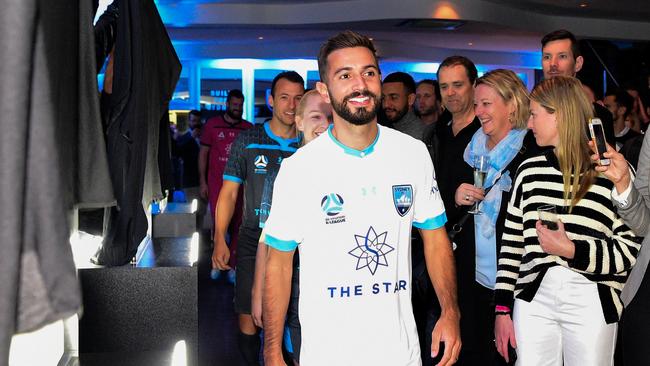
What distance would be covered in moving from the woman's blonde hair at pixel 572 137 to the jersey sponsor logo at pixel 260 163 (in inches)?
59.8

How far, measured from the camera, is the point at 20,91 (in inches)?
31.2

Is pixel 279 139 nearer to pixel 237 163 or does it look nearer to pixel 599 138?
pixel 237 163

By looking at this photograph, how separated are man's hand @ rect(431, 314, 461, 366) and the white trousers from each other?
0.59 meters

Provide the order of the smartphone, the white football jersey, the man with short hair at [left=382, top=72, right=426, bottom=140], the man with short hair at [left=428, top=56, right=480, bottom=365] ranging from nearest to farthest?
the white football jersey
the smartphone
the man with short hair at [left=428, top=56, right=480, bottom=365]
the man with short hair at [left=382, top=72, right=426, bottom=140]

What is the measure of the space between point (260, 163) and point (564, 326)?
170 centimetres

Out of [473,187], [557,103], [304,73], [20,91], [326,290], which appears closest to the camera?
[20,91]

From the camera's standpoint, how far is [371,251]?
1.97 meters

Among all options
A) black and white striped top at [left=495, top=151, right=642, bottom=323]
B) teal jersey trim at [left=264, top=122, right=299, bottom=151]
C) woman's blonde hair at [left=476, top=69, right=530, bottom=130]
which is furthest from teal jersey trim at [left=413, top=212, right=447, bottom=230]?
teal jersey trim at [left=264, top=122, right=299, bottom=151]

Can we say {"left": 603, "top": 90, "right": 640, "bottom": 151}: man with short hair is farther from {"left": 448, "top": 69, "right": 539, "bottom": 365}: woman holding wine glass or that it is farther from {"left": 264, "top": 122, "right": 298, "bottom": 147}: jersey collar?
{"left": 264, "top": 122, "right": 298, "bottom": 147}: jersey collar

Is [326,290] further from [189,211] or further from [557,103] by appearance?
[189,211]

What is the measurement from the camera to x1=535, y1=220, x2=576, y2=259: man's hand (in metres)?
2.44

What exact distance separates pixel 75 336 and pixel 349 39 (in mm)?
1185

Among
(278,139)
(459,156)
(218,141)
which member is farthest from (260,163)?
(218,141)

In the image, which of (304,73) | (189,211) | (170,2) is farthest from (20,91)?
(304,73)
